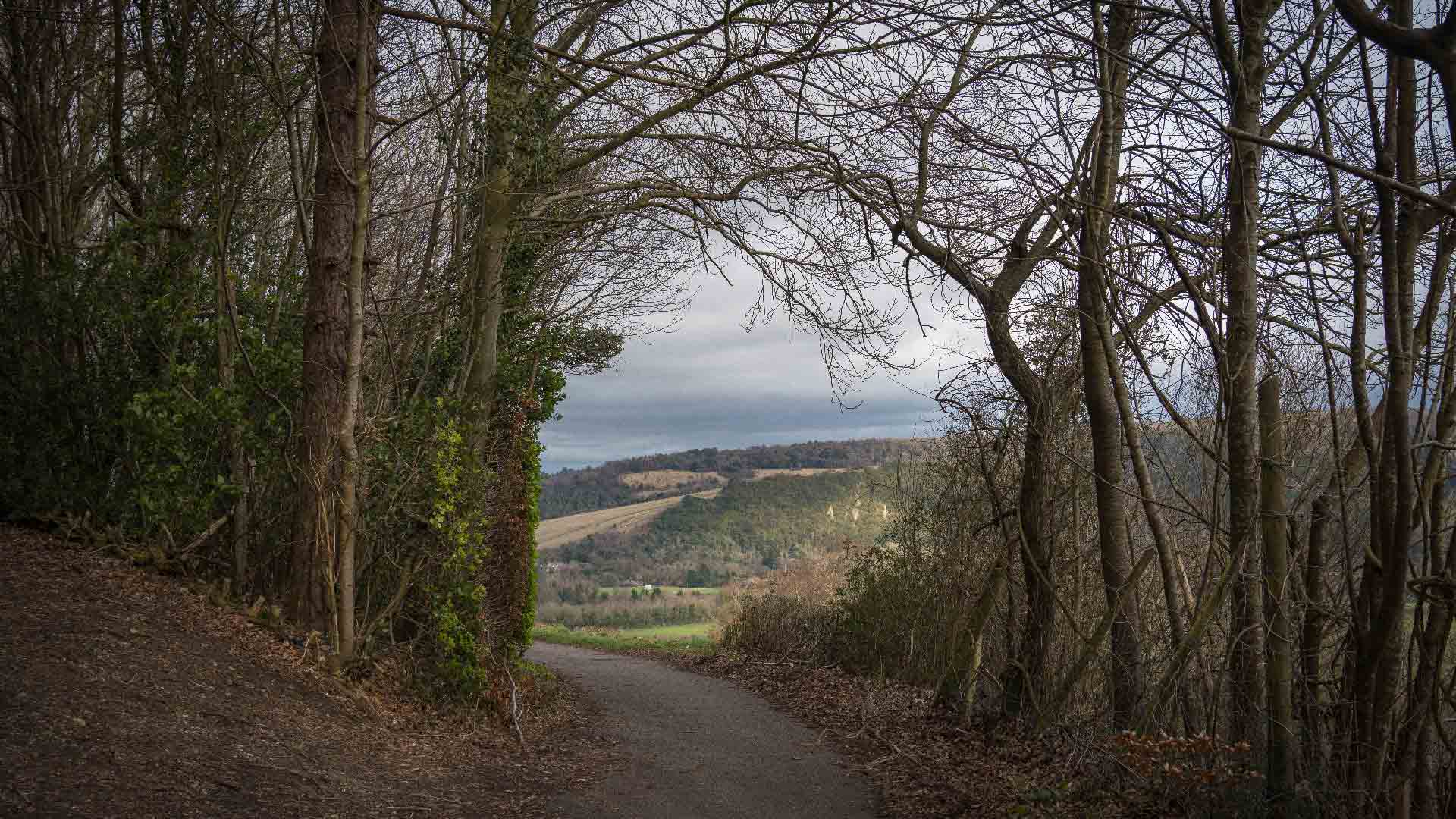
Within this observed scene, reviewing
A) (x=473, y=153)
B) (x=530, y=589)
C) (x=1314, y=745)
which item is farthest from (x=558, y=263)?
(x=1314, y=745)

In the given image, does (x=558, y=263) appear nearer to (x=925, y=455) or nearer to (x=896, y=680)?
(x=925, y=455)

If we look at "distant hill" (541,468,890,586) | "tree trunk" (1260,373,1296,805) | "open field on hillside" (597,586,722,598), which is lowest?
"open field on hillside" (597,586,722,598)

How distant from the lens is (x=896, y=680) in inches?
443

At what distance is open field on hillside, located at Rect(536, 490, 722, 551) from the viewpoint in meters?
39.6

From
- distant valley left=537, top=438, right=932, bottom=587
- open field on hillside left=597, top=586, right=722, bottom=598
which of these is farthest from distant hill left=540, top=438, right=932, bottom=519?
open field on hillside left=597, top=586, right=722, bottom=598

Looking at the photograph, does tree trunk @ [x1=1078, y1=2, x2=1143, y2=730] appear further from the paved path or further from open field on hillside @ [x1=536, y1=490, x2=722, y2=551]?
open field on hillside @ [x1=536, y1=490, x2=722, y2=551]

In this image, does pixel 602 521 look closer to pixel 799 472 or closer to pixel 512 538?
pixel 799 472

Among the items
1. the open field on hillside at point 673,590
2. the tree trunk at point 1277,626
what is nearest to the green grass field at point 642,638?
the open field on hillside at point 673,590

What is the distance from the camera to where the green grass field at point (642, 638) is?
1872cm

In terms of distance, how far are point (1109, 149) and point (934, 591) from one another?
509cm

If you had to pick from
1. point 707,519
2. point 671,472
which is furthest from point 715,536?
point 671,472

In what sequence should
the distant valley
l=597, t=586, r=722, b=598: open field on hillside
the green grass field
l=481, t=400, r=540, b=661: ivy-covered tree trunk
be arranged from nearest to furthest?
l=481, t=400, r=540, b=661: ivy-covered tree trunk, the green grass field, l=597, t=586, r=722, b=598: open field on hillside, the distant valley

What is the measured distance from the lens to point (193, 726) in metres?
5.72

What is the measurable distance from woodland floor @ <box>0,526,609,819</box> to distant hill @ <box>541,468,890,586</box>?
21813 millimetres
